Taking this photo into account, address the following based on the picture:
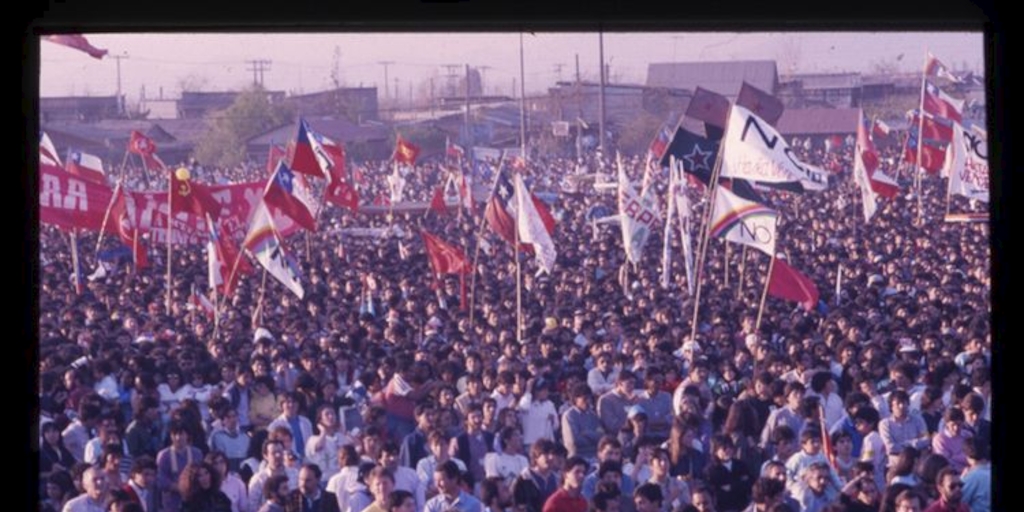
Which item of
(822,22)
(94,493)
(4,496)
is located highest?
(822,22)

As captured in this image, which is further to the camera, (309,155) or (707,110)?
(309,155)

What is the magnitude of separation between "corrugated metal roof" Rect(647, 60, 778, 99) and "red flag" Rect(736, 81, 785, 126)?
21.4ft

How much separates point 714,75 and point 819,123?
6.30 metres

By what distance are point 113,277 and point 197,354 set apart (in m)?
4.58

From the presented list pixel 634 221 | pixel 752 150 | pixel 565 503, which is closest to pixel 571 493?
pixel 565 503

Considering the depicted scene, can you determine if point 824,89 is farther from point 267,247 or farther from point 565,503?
point 565,503

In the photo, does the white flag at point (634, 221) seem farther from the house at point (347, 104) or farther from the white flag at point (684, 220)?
the house at point (347, 104)

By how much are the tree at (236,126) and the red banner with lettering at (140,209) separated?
43.1 feet

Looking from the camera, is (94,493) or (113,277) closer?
(94,493)

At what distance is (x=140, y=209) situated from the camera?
30.5 feet

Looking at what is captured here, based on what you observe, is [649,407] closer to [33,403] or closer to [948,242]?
[33,403]

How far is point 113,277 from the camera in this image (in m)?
11.3

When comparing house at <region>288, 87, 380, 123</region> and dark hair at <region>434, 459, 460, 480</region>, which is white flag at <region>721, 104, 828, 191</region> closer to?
dark hair at <region>434, 459, 460, 480</region>

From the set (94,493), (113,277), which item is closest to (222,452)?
(94,493)
